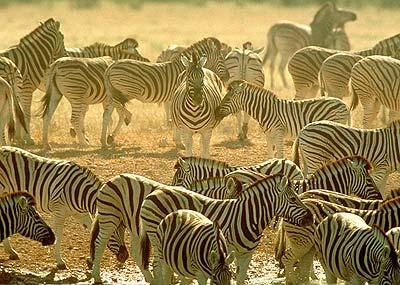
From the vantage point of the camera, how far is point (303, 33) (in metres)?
27.6

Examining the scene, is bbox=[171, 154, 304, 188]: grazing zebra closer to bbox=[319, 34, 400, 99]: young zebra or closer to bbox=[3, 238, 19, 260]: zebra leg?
bbox=[3, 238, 19, 260]: zebra leg

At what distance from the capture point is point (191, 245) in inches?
388

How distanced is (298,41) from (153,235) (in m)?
17.5

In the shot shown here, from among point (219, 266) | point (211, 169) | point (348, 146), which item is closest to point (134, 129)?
point (348, 146)

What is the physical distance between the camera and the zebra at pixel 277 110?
15516 mm

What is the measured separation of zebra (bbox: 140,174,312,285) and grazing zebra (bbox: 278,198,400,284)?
341mm

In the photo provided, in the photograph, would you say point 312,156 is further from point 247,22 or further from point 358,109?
point 247,22

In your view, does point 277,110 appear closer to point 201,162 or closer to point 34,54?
point 201,162

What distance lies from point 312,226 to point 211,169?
6.93 feet

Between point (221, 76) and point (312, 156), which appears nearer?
point (312, 156)

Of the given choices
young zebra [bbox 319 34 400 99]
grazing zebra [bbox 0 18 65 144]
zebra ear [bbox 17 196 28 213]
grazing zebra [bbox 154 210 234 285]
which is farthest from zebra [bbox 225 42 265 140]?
grazing zebra [bbox 154 210 234 285]

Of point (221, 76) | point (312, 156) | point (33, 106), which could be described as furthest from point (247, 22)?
point (312, 156)

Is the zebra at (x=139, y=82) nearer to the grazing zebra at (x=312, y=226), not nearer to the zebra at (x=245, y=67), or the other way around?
the zebra at (x=245, y=67)

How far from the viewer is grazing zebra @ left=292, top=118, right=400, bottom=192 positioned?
1366cm
